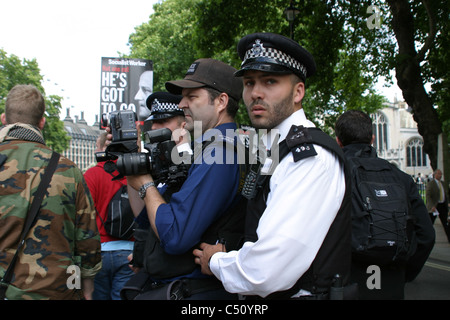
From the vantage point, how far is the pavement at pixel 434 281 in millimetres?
6641

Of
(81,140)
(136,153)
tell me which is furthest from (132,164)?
(81,140)

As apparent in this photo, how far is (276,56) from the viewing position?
7.04 ft

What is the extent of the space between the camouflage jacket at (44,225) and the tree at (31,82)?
3778 centimetres

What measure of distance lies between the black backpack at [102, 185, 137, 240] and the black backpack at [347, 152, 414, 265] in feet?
6.44

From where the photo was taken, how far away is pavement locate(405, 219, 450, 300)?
21.8 feet

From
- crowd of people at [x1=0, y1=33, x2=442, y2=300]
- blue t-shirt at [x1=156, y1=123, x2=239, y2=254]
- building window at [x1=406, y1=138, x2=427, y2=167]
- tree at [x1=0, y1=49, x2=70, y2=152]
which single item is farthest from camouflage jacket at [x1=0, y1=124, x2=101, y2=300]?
building window at [x1=406, y1=138, x2=427, y2=167]

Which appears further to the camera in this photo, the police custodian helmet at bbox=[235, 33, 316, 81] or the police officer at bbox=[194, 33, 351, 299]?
the police custodian helmet at bbox=[235, 33, 316, 81]

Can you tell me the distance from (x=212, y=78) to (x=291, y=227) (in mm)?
1222

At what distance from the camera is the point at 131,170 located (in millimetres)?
2311

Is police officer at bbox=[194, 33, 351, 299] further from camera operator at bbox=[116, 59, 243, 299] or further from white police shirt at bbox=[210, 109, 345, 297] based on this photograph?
camera operator at bbox=[116, 59, 243, 299]

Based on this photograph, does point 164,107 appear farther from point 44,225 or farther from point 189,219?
point 189,219

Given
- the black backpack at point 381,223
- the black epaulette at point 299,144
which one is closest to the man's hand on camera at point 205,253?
the black epaulette at point 299,144
